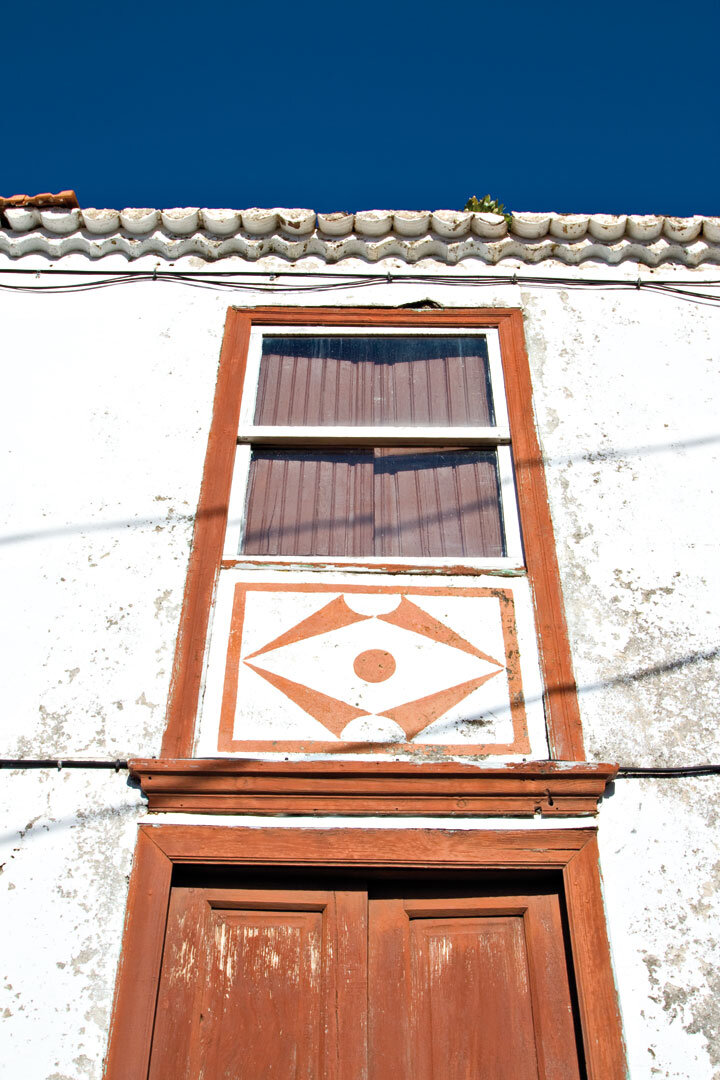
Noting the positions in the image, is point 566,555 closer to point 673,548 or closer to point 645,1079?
point 673,548

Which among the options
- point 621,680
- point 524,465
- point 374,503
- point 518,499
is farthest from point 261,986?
point 524,465

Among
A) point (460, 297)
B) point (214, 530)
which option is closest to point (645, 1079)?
point (214, 530)

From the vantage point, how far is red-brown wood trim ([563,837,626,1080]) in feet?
10.6

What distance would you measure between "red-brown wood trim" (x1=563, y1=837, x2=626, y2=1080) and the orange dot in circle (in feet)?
3.45

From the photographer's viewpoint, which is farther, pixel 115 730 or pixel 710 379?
pixel 710 379

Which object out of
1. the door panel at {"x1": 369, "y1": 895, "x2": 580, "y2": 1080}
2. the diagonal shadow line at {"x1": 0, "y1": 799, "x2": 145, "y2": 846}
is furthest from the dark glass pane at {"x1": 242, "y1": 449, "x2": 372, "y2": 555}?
the door panel at {"x1": 369, "y1": 895, "x2": 580, "y2": 1080}

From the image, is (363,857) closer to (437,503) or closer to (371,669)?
(371,669)

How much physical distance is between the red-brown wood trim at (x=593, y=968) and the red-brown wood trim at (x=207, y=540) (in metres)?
1.59

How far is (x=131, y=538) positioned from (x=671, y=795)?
2649mm

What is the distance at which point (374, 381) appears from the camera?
5.39 meters

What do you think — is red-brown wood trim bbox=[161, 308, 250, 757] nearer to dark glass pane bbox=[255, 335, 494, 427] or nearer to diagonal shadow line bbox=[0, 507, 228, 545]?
diagonal shadow line bbox=[0, 507, 228, 545]

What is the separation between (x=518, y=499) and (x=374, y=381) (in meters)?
1.21

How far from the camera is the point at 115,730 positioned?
3.91 m

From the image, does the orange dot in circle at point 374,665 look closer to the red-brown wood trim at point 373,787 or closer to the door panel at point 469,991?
the red-brown wood trim at point 373,787
